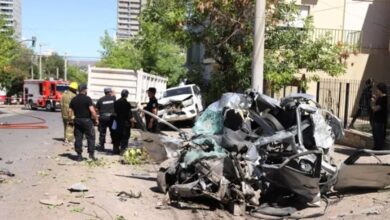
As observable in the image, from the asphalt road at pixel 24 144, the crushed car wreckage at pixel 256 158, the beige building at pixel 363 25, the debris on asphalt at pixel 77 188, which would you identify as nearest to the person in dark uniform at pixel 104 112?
the asphalt road at pixel 24 144

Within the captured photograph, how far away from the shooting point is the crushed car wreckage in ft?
28.2

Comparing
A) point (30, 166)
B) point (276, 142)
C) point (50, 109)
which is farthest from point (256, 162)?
point (50, 109)

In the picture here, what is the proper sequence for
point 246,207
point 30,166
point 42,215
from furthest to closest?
1. point 30,166
2. point 246,207
3. point 42,215

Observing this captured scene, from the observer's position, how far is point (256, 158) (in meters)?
8.88

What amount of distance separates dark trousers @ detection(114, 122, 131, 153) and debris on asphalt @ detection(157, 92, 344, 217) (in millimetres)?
3984

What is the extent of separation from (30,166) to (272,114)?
5171mm

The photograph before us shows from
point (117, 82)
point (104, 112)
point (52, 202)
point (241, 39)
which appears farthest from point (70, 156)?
point (117, 82)

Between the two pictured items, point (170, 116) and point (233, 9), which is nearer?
point (233, 9)

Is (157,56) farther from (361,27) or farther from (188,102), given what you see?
(188,102)

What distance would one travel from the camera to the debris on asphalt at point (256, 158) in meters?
8.59

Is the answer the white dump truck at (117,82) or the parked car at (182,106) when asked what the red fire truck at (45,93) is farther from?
the parked car at (182,106)

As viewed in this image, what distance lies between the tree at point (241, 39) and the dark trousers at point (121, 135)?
2.99 metres

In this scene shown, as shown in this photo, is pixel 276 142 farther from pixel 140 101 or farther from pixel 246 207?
pixel 140 101

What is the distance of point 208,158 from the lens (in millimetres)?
8867
